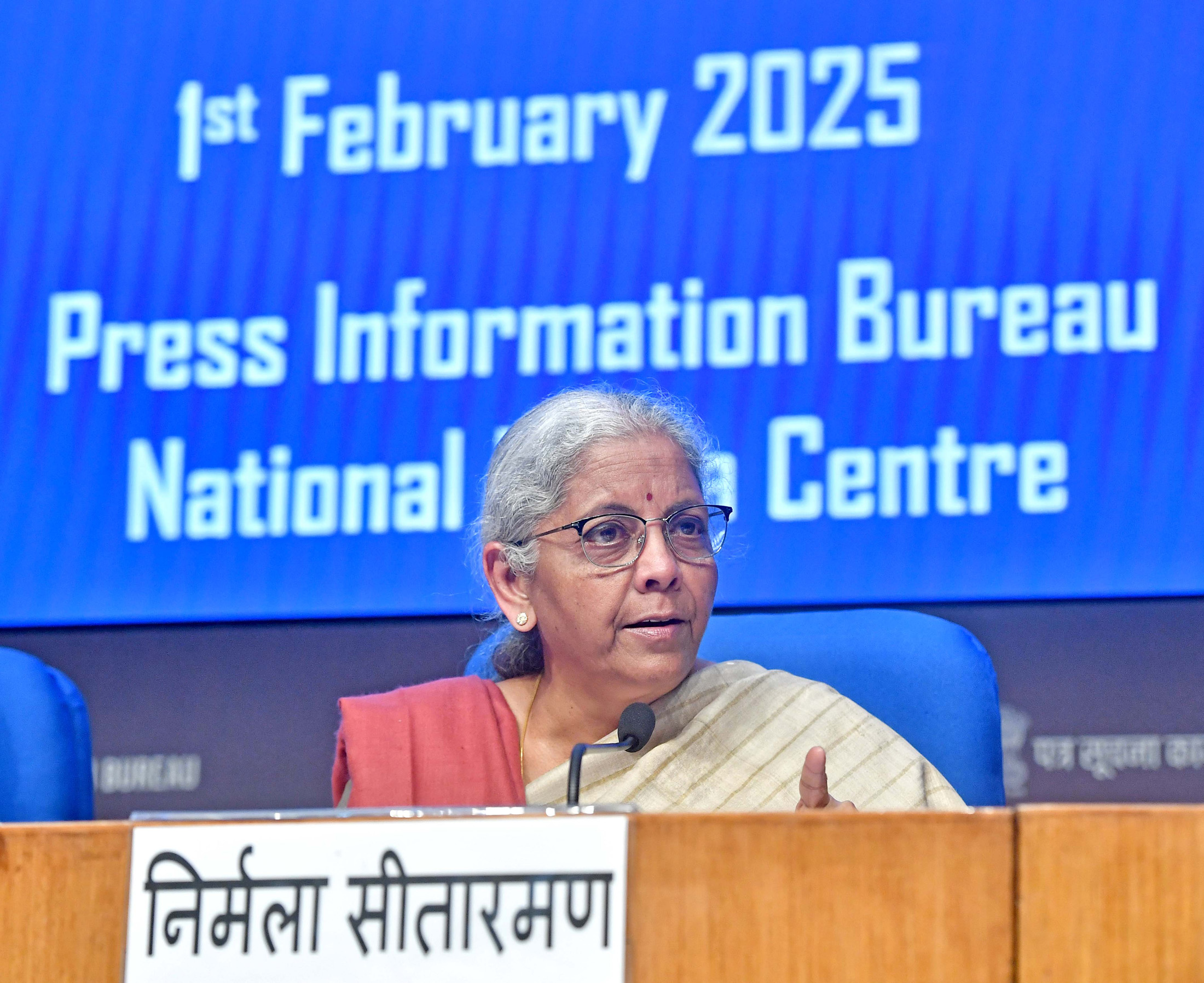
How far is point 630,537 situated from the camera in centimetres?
157

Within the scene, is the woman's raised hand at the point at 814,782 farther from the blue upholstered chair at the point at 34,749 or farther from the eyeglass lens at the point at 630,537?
the blue upholstered chair at the point at 34,749

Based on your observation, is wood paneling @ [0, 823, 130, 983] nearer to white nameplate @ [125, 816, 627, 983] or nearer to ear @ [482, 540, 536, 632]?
white nameplate @ [125, 816, 627, 983]

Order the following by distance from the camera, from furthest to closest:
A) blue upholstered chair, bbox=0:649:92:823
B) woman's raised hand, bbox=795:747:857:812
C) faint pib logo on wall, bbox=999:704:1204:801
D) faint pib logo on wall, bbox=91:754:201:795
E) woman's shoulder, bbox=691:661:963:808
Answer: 1. faint pib logo on wall, bbox=91:754:201:795
2. faint pib logo on wall, bbox=999:704:1204:801
3. blue upholstered chair, bbox=0:649:92:823
4. woman's shoulder, bbox=691:661:963:808
5. woman's raised hand, bbox=795:747:857:812

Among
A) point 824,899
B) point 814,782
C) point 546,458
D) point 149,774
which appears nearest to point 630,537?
point 546,458

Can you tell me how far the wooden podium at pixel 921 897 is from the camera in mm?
764

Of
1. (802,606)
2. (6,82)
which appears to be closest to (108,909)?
(802,606)

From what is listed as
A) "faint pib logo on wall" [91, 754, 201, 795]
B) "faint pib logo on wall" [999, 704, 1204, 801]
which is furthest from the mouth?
"faint pib logo on wall" [91, 754, 201, 795]

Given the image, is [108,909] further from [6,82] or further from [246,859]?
[6,82]

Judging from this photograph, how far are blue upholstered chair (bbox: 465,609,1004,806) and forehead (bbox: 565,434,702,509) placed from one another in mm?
202

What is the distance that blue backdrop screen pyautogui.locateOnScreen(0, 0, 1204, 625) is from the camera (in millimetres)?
2074

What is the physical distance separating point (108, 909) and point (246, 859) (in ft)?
0.32

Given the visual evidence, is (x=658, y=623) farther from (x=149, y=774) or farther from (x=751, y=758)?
(x=149, y=774)

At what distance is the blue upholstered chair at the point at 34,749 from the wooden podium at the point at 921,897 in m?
0.99

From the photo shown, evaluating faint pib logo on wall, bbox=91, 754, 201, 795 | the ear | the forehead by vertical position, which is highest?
the forehead
